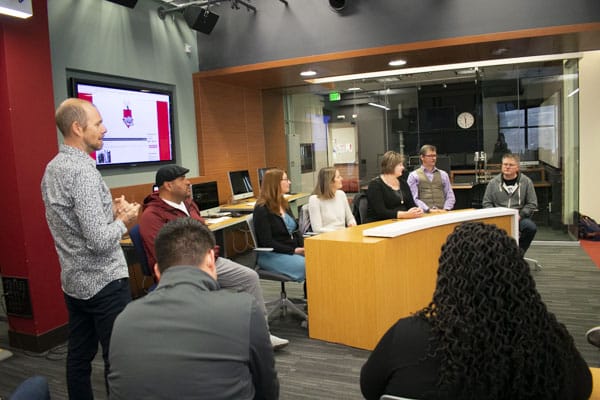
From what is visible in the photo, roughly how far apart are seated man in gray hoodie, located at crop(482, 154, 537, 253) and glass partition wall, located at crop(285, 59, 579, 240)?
2074mm

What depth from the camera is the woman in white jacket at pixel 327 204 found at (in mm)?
4246

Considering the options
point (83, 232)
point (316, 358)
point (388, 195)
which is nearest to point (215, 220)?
point (388, 195)

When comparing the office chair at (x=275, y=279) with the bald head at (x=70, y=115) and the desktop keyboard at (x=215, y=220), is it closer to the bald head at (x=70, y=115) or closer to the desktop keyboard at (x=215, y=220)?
the desktop keyboard at (x=215, y=220)

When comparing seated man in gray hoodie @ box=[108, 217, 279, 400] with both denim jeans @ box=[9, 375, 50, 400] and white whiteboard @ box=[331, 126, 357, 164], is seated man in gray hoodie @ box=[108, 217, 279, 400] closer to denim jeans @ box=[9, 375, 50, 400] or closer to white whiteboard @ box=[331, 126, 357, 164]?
denim jeans @ box=[9, 375, 50, 400]

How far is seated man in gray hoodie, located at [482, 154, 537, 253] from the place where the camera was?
5.17 m

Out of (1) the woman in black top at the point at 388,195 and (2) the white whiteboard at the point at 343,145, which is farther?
(2) the white whiteboard at the point at 343,145

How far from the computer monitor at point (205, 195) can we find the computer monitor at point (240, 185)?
0.69 meters

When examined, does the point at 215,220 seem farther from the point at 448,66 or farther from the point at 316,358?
the point at 448,66

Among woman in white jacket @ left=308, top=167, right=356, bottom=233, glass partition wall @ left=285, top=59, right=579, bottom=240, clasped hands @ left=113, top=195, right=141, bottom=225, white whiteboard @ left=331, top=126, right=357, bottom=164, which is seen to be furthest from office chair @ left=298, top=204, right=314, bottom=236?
white whiteboard @ left=331, top=126, right=357, bottom=164

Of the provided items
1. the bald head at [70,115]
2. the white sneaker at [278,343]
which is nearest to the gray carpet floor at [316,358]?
the white sneaker at [278,343]

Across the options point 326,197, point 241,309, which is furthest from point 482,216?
point 241,309

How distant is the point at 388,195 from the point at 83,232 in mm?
2934

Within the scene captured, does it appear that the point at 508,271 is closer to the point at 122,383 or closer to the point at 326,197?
the point at 122,383

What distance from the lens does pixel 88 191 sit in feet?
7.34
